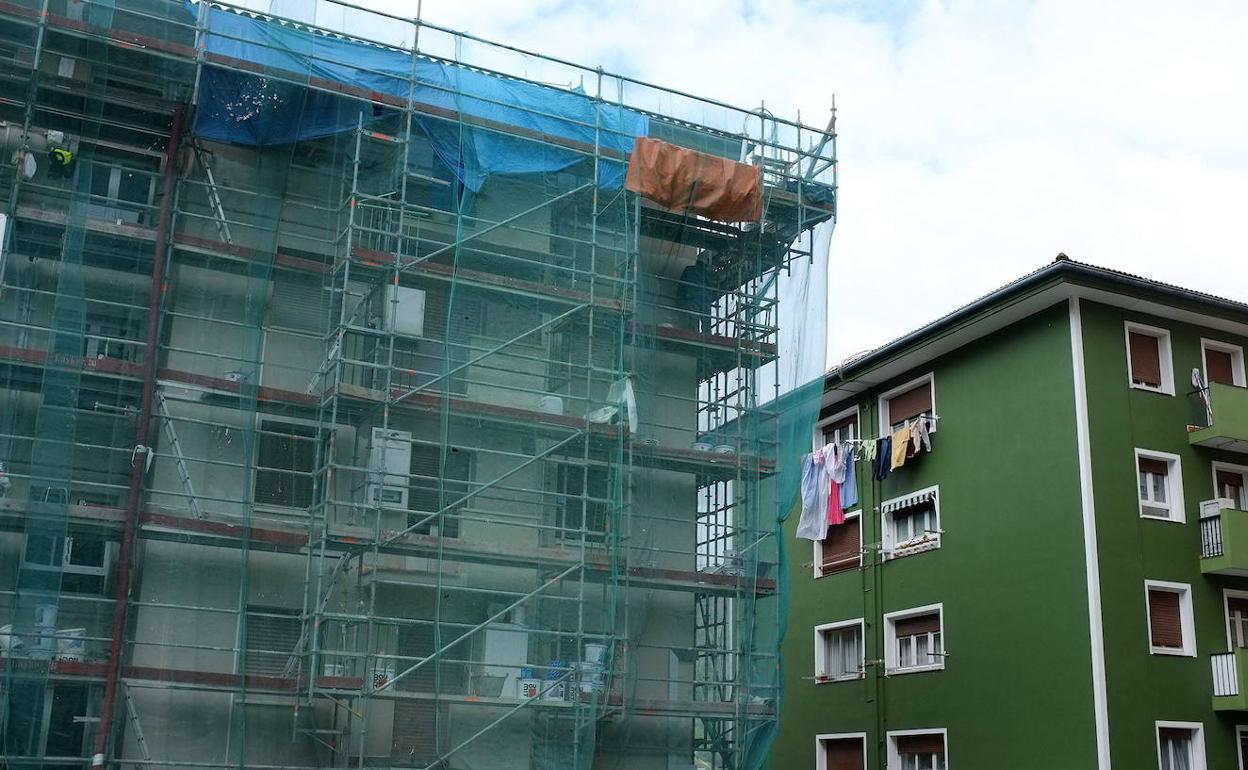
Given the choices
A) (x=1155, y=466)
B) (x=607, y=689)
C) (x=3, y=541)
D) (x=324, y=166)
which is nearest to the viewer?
(x=3, y=541)

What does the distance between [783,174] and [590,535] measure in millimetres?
6675

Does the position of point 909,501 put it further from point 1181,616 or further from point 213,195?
point 213,195

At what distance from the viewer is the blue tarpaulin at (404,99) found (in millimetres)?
17562

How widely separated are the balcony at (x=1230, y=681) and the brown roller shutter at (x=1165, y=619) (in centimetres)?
69

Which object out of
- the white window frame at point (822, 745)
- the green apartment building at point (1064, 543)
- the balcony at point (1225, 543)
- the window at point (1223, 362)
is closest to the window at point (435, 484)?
the green apartment building at point (1064, 543)

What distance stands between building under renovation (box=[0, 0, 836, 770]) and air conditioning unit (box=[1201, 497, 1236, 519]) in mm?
7501

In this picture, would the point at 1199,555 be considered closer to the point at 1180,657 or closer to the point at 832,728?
the point at 1180,657

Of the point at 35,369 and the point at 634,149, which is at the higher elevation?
the point at 634,149

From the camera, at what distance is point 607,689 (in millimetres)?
17297

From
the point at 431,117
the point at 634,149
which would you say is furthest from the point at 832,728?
the point at 431,117

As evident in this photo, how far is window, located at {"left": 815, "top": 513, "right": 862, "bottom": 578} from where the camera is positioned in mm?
27000

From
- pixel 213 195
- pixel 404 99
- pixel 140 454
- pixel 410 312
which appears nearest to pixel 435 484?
pixel 410 312

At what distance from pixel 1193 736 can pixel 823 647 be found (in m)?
8.30

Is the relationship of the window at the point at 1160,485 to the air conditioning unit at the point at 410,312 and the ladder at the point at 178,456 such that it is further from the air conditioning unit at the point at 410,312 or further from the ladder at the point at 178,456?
the ladder at the point at 178,456
